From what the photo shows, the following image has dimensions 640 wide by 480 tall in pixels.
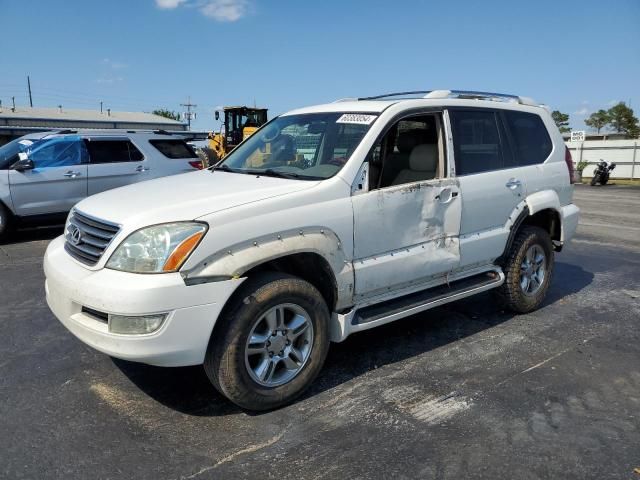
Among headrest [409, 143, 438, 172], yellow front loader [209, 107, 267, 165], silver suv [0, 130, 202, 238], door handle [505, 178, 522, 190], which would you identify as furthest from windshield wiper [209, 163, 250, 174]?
yellow front loader [209, 107, 267, 165]

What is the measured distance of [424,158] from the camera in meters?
4.38

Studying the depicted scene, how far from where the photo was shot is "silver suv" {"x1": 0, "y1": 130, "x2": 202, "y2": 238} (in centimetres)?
871

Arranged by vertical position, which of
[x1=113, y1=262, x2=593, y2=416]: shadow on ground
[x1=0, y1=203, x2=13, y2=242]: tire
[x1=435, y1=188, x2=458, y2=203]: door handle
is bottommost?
[x1=113, y1=262, x2=593, y2=416]: shadow on ground

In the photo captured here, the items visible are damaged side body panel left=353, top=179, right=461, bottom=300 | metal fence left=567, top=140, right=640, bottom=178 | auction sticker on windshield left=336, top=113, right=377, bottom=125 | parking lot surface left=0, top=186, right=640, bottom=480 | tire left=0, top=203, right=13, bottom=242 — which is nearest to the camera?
parking lot surface left=0, top=186, right=640, bottom=480

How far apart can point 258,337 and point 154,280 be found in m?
0.73

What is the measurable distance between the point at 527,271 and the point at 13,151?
8.14 m

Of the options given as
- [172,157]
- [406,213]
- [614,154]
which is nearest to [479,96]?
[406,213]

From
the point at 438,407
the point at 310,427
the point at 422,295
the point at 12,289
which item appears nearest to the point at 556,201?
the point at 422,295

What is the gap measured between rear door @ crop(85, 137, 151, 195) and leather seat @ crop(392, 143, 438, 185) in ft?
21.4

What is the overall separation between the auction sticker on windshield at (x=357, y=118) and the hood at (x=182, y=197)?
0.74 m

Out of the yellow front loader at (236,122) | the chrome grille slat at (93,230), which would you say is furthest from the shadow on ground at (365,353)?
the yellow front loader at (236,122)

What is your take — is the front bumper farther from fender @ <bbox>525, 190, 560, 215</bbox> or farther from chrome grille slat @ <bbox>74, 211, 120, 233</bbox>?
fender @ <bbox>525, 190, 560, 215</bbox>

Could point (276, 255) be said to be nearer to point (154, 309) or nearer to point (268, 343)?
point (268, 343)

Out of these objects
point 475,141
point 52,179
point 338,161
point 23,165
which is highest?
point 475,141
